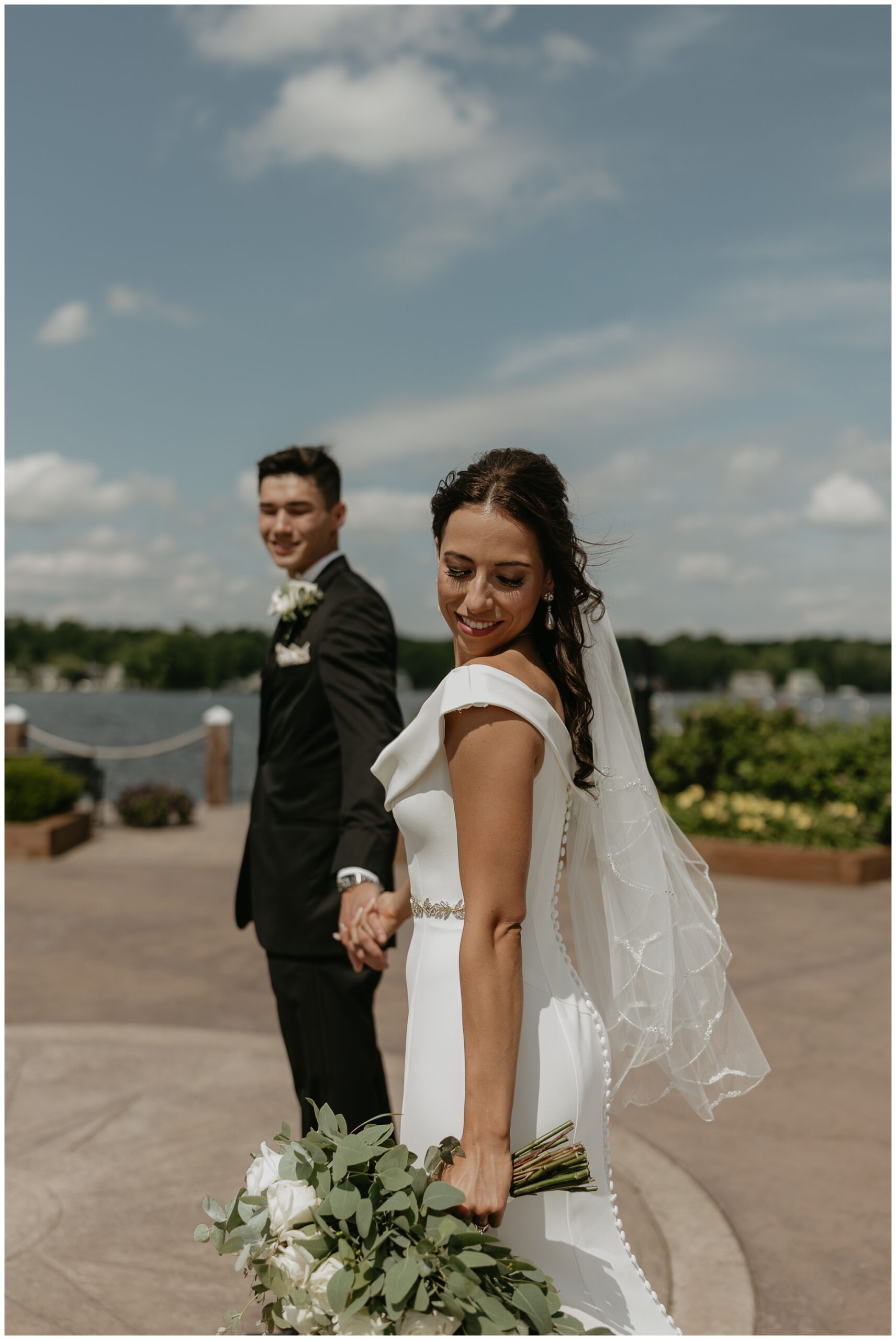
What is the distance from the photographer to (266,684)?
370 cm

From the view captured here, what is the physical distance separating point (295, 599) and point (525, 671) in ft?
5.71

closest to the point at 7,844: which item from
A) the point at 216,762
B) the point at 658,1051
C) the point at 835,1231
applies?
the point at 216,762

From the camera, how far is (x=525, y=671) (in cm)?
208

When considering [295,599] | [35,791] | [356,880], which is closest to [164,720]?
[35,791]

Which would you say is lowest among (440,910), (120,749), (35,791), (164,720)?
(164,720)

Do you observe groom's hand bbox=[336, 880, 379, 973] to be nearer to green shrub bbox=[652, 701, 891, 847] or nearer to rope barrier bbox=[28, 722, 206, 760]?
green shrub bbox=[652, 701, 891, 847]

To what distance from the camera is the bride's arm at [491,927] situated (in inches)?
72.0

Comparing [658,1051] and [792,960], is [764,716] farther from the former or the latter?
[658,1051]

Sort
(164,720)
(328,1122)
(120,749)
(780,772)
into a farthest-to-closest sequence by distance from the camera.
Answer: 1. (164,720)
2. (120,749)
3. (780,772)
4. (328,1122)

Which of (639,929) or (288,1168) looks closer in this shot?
(288,1168)

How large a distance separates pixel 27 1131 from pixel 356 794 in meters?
2.54

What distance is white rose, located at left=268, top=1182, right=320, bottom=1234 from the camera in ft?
5.71

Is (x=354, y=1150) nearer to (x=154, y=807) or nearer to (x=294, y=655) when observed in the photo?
(x=294, y=655)

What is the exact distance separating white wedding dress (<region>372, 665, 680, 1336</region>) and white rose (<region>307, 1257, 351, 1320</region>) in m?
0.38
